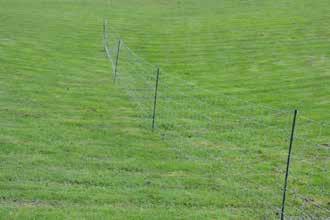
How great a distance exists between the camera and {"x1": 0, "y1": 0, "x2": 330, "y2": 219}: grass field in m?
12.7

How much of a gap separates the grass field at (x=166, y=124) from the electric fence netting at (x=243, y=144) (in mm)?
49

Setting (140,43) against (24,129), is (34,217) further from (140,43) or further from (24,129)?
(140,43)

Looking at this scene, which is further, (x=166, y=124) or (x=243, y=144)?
(x=166, y=124)

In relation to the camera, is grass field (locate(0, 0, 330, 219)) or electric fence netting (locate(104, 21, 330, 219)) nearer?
grass field (locate(0, 0, 330, 219))

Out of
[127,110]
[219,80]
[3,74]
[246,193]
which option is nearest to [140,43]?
[219,80]

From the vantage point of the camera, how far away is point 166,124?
61.7 ft

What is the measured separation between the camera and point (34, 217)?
1150 centimetres

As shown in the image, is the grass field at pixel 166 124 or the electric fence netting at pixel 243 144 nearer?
the grass field at pixel 166 124

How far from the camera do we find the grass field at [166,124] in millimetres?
12711

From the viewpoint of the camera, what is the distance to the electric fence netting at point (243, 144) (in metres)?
13.1

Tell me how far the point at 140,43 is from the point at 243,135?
19.6 metres

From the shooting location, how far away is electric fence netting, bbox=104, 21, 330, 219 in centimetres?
1312

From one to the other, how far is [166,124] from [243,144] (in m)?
2.94

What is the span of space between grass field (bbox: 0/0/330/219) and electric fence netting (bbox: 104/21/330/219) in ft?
0.16
